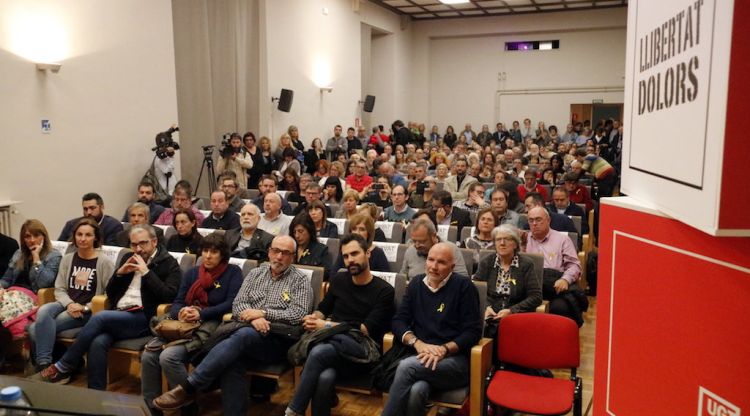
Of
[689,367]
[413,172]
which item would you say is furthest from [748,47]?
[413,172]

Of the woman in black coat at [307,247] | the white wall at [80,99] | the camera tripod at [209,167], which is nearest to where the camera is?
the woman in black coat at [307,247]

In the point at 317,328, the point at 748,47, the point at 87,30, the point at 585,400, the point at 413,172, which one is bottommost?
the point at 585,400

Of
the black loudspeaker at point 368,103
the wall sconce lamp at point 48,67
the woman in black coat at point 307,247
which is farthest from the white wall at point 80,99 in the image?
the black loudspeaker at point 368,103

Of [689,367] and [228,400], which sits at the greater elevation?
[689,367]

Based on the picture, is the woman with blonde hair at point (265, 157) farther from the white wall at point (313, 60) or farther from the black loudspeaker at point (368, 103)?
the black loudspeaker at point (368, 103)

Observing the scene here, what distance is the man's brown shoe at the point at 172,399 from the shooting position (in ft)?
11.8

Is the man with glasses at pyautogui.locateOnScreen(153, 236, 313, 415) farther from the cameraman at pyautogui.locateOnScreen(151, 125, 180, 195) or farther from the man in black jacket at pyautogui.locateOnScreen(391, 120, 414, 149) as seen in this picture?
the man in black jacket at pyautogui.locateOnScreen(391, 120, 414, 149)

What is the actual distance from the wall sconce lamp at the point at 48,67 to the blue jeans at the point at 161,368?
179 inches

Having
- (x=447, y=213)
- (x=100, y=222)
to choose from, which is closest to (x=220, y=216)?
(x=100, y=222)

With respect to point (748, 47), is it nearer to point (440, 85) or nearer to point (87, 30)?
point (87, 30)

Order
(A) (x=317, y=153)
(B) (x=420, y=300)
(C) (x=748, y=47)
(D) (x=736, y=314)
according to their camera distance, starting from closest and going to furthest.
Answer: (C) (x=748, y=47) → (D) (x=736, y=314) → (B) (x=420, y=300) → (A) (x=317, y=153)

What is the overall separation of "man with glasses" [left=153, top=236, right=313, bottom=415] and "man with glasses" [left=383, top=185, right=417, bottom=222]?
2463 mm

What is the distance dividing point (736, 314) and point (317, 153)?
11.3 meters

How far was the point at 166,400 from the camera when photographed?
3590 mm
